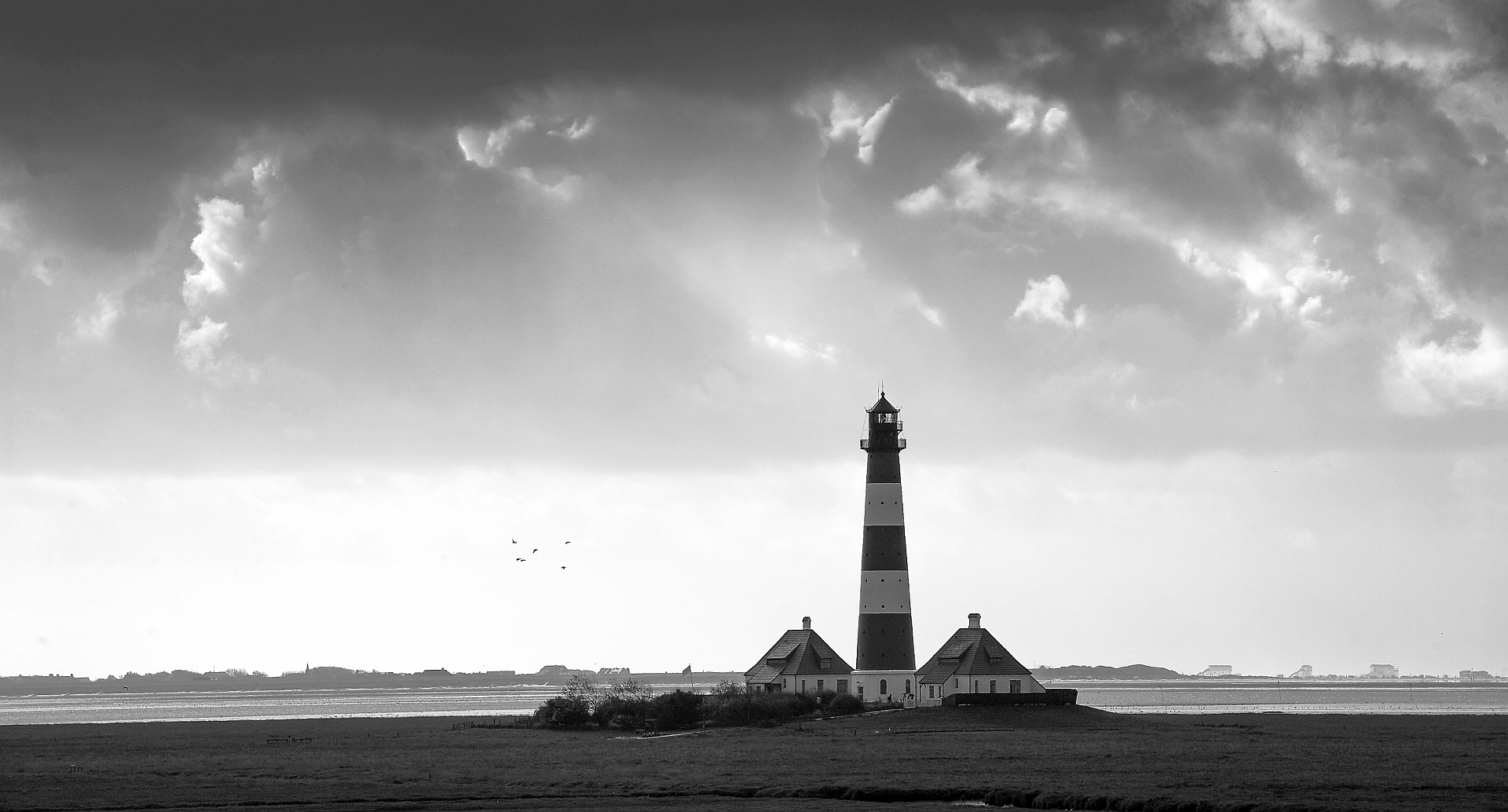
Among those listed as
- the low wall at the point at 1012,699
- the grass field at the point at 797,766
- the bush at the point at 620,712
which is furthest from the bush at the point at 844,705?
the bush at the point at 620,712

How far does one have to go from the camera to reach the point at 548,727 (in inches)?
Result: 3688

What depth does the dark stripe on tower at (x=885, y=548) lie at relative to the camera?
311ft

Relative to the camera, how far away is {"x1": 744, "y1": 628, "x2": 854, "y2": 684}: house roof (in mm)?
101625

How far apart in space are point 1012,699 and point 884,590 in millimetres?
8943

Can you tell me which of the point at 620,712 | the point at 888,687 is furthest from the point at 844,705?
the point at 620,712

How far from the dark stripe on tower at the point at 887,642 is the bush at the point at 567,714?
1561cm

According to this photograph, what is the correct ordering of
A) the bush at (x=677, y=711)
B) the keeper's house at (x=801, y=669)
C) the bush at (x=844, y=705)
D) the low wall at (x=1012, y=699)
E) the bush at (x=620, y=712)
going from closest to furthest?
the bush at (x=677, y=711) < the low wall at (x=1012, y=699) < the bush at (x=844, y=705) < the bush at (x=620, y=712) < the keeper's house at (x=801, y=669)

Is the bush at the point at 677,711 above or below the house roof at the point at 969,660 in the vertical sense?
below

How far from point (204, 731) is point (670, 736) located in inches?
1353

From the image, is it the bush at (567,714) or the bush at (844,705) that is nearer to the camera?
the bush at (844,705)

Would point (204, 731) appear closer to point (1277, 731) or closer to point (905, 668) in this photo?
point (905, 668)

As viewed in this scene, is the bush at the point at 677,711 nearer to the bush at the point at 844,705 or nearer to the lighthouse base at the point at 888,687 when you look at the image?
the bush at the point at 844,705

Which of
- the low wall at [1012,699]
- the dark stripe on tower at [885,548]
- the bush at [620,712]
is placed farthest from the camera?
the dark stripe on tower at [885,548]

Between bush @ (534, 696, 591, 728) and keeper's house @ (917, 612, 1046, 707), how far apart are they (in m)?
18.4
